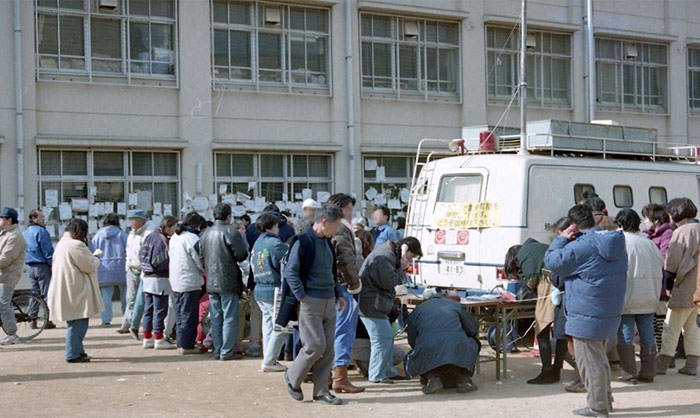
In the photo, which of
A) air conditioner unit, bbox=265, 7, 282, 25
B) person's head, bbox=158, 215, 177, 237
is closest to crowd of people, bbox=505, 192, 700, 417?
person's head, bbox=158, 215, 177, 237

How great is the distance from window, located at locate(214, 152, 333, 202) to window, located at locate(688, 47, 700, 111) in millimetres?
12178

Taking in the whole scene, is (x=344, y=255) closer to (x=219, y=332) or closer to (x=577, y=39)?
(x=219, y=332)

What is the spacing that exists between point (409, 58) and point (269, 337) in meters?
13.0

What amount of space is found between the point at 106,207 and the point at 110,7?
406 cm

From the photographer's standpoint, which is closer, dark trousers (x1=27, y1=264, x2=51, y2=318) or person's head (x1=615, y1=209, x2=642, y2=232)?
person's head (x1=615, y1=209, x2=642, y2=232)

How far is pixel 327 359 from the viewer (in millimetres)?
8844

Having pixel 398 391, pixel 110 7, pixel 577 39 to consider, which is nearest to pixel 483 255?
pixel 398 391

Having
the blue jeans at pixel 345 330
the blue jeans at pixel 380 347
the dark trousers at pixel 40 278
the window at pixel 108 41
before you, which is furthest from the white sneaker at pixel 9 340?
the window at pixel 108 41

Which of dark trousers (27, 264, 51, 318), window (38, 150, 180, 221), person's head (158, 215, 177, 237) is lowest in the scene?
dark trousers (27, 264, 51, 318)

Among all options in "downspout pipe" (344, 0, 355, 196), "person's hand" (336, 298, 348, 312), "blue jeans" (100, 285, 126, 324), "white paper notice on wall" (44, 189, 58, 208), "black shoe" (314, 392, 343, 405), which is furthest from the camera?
"downspout pipe" (344, 0, 355, 196)

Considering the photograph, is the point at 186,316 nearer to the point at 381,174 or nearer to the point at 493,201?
the point at 493,201

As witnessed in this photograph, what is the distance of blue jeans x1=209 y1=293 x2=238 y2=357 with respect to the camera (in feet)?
36.6

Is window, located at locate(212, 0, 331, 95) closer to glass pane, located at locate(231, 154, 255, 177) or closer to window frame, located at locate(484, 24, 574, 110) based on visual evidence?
glass pane, located at locate(231, 154, 255, 177)

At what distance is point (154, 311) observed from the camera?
12344mm
